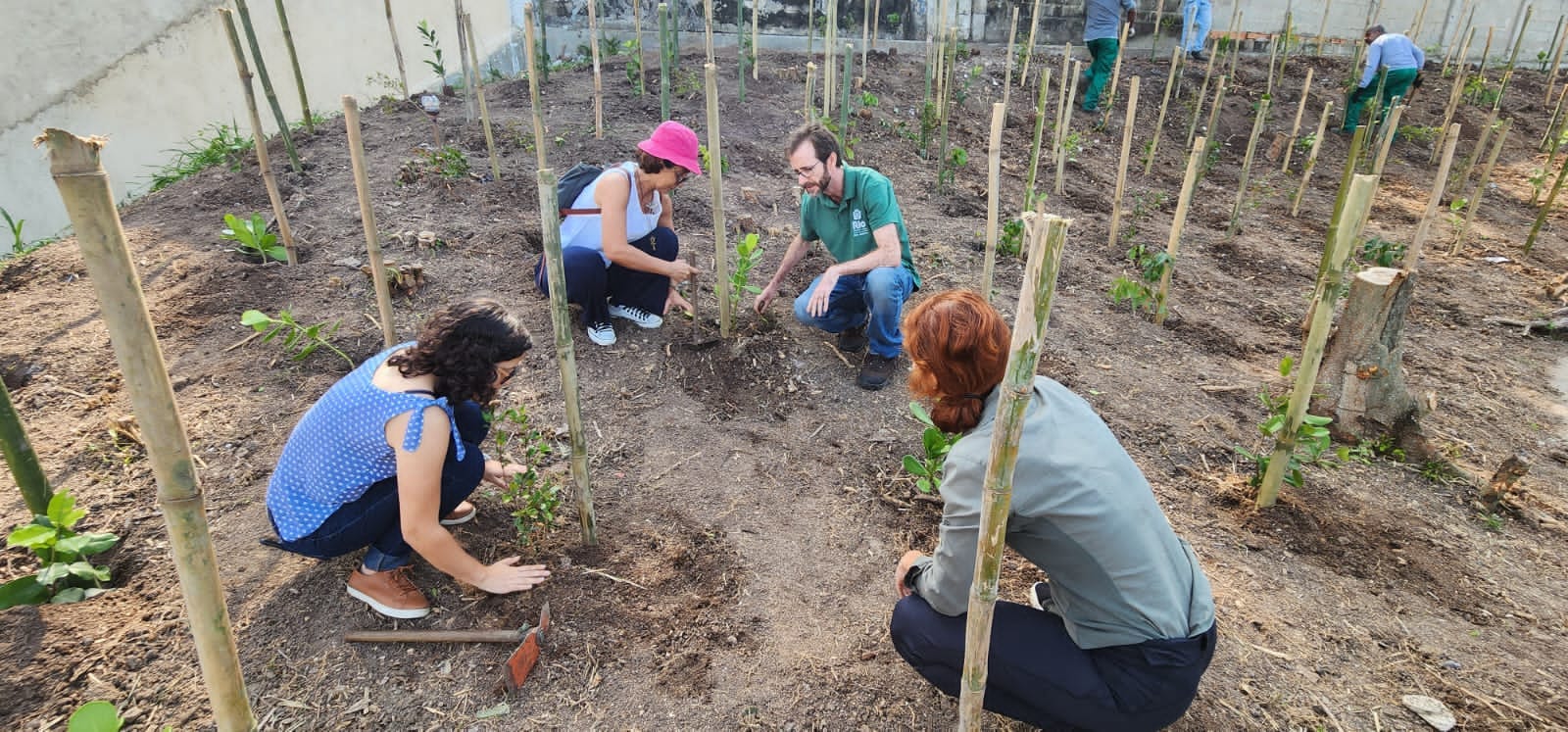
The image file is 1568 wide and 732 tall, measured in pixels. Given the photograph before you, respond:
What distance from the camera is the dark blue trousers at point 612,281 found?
3539 millimetres

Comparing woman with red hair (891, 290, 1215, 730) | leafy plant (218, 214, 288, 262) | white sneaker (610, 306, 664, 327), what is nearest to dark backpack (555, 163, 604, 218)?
white sneaker (610, 306, 664, 327)

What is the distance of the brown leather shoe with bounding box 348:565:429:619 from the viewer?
2.20m

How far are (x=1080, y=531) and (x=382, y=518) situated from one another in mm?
1873

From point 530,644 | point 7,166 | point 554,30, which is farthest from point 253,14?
point 530,644

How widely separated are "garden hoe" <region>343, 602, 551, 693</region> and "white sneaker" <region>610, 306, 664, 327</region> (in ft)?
6.20

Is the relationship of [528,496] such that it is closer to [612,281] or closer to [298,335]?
[612,281]

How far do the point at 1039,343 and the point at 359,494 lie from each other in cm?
188

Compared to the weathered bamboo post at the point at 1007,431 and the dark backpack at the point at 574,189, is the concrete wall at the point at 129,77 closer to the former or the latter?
the dark backpack at the point at 574,189

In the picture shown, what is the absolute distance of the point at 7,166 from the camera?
19.3ft

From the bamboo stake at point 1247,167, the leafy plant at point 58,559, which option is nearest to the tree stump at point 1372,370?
the bamboo stake at point 1247,167

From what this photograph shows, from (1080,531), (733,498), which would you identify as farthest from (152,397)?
(733,498)

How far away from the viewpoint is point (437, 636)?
2.11m

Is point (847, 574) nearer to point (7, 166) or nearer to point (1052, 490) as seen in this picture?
point (1052, 490)

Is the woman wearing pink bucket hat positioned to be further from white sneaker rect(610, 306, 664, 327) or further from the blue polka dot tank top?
the blue polka dot tank top
